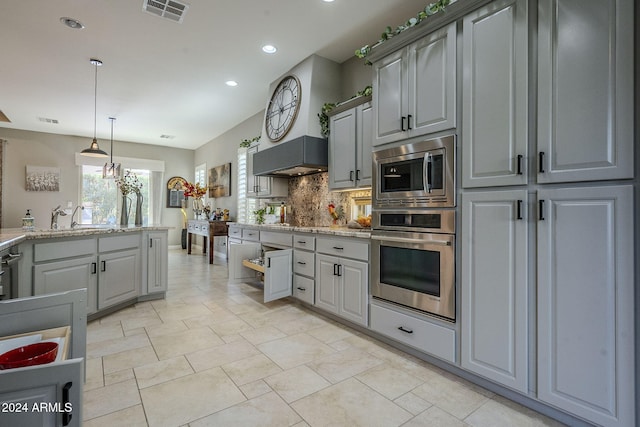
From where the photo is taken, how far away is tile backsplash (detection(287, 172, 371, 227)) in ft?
12.1

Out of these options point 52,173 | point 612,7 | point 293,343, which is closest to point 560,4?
point 612,7

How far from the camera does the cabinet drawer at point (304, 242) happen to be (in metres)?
3.21

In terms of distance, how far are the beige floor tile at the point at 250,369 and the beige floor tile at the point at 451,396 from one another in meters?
0.95

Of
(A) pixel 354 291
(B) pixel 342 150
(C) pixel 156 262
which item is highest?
(B) pixel 342 150

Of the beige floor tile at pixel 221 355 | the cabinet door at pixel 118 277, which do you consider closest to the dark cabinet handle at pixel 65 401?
the beige floor tile at pixel 221 355

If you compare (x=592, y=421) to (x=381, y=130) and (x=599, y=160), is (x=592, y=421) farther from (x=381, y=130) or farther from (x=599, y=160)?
(x=381, y=130)

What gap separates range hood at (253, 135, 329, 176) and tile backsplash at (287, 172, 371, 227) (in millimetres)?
228

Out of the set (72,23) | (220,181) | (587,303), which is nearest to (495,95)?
(587,303)

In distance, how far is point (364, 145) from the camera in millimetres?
3033

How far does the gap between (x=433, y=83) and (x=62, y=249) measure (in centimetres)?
326

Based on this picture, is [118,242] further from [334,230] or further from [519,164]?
[519,164]

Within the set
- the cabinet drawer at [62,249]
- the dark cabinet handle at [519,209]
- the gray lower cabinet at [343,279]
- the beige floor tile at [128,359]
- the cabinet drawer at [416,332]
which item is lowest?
the beige floor tile at [128,359]

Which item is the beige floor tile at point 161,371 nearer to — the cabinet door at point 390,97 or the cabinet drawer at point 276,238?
the cabinet drawer at point 276,238

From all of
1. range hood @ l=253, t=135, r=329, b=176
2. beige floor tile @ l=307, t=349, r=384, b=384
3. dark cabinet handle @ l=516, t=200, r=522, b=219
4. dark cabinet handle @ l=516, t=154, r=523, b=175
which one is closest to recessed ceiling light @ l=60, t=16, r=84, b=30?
range hood @ l=253, t=135, r=329, b=176
